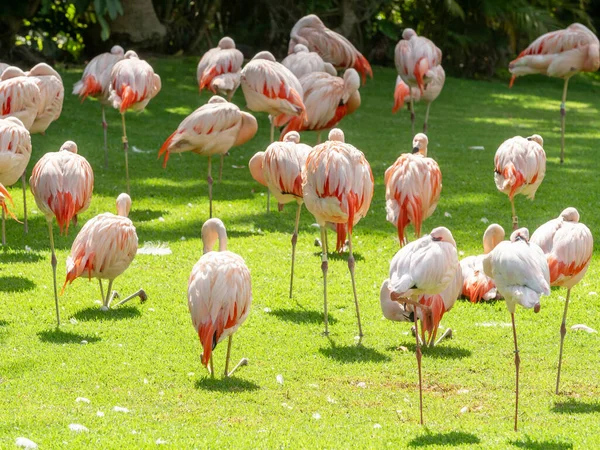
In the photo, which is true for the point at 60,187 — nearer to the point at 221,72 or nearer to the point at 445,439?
the point at 445,439

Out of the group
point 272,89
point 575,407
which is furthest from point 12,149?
point 575,407

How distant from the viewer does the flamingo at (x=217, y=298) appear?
16.3ft

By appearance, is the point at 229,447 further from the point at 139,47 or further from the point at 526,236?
the point at 139,47

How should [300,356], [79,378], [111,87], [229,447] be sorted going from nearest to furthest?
[229,447] → [79,378] → [300,356] → [111,87]

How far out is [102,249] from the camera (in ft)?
20.2

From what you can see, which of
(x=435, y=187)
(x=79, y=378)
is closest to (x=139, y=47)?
(x=435, y=187)

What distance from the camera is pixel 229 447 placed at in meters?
4.29

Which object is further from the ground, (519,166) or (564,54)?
(564,54)

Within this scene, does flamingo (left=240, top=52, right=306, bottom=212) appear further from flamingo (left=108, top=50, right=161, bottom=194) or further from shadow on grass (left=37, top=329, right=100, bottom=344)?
shadow on grass (left=37, top=329, right=100, bottom=344)

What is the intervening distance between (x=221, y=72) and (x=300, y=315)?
5124 millimetres

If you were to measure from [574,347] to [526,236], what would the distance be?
1.63 m

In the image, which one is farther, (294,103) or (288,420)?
(294,103)

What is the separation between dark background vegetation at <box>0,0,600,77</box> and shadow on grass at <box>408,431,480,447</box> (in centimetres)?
1126

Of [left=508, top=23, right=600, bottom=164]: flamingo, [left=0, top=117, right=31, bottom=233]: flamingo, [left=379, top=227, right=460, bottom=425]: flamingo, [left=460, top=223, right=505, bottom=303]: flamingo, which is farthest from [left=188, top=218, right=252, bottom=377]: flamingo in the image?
[left=508, top=23, right=600, bottom=164]: flamingo
